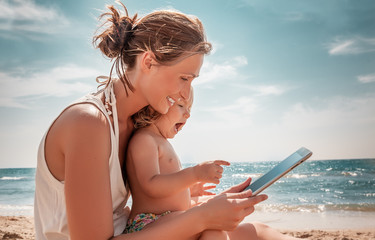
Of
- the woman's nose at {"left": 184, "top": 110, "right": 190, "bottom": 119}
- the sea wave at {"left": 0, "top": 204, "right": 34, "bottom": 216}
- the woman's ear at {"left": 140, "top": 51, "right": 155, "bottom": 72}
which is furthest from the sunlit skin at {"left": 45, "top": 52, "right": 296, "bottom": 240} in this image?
the sea wave at {"left": 0, "top": 204, "right": 34, "bottom": 216}

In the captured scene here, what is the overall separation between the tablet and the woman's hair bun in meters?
1.15

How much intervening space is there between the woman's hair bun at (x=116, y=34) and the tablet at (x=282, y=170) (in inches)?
45.1

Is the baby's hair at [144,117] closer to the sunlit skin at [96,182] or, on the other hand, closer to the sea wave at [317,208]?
the sunlit skin at [96,182]

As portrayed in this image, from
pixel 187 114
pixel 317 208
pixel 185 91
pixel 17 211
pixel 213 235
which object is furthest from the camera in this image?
pixel 17 211

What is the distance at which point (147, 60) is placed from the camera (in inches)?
79.0

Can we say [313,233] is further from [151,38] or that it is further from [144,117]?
[151,38]

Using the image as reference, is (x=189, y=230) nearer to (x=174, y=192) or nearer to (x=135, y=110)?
(x=174, y=192)

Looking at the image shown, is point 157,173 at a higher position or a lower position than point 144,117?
lower

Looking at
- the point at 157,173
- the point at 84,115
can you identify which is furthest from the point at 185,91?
the point at 84,115

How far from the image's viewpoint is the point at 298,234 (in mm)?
6355

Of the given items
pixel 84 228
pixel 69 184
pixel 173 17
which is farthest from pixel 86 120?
pixel 173 17

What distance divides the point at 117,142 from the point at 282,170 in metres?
0.88

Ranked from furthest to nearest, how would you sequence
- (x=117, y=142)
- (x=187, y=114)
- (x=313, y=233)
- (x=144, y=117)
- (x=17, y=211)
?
1. (x=17, y=211)
2. (x=313, y=233)
3. (x=187, y=114)
4. (x=144, y=117)
5. (x=117, y=142)

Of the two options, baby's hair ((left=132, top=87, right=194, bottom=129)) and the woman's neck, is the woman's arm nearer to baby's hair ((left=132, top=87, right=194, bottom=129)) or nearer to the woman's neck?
the woman's neck
